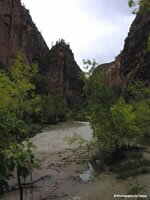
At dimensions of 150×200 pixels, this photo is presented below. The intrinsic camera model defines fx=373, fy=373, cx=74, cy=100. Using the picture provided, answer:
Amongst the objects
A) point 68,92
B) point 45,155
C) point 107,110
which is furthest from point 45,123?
point 68,92

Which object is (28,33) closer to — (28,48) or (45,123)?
(28,48)

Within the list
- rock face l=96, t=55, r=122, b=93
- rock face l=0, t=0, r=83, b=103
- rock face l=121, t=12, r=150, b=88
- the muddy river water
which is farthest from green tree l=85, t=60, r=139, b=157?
rock face l=0, t=0, r=83, b=103

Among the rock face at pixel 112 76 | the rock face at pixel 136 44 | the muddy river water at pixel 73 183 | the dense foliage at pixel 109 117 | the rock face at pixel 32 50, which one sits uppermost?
the rock face at pixel 32 50

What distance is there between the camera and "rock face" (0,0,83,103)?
90875 mm

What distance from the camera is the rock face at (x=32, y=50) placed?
298ft

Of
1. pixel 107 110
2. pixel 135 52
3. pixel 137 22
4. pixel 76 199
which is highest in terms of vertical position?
pixel 137 22

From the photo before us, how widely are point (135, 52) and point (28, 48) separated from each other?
6653 centimetres

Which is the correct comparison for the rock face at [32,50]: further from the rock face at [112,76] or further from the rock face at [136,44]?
the rock face at [136,44]

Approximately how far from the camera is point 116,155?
58.1 feet

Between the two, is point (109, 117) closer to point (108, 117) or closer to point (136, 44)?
point (108, 117)

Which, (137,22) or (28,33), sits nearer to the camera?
(137,22)

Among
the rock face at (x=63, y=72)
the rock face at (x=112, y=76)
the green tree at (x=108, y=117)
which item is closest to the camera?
the green tree at (x=108, y=117)

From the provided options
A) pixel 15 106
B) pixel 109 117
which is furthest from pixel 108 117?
pixel 15 106

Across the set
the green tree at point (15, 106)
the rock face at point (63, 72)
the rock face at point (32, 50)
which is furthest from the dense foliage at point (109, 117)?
the rock face at point (63, 72)
